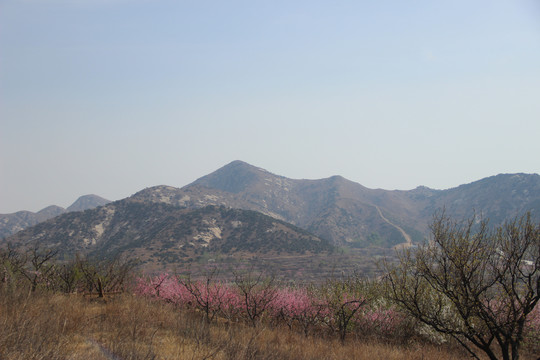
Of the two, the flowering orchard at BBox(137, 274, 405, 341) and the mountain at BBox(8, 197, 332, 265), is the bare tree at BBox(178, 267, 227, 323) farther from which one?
the mountain at BBox(8, 197, 332, 265)

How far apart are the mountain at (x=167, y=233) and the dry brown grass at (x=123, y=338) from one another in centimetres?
11506

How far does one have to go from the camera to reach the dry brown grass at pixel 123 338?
7617 millimetres

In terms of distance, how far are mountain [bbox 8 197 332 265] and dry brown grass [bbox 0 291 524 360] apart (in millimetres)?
115059

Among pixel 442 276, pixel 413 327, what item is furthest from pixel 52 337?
pixel 413 327

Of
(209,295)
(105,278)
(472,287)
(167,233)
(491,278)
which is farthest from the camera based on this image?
(167,233)

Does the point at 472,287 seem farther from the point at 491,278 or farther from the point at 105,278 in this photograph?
the point at 105,278

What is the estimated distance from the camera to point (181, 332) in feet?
39.7

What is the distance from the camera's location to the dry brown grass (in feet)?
25.0

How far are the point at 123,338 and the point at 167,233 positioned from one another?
147 meters

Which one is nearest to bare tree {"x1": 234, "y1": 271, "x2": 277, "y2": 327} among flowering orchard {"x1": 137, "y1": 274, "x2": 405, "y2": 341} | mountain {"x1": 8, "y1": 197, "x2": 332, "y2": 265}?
flowering orchard {"x1": 137, "y1": 274, "x2": 405, "y2": 341}

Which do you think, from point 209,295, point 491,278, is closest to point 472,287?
point 491,278

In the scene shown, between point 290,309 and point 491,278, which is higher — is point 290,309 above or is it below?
below

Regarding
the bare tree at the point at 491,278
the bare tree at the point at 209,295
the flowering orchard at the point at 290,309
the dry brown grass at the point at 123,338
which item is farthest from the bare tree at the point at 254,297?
the bare tree at the point at 491,278

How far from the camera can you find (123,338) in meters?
9.17
